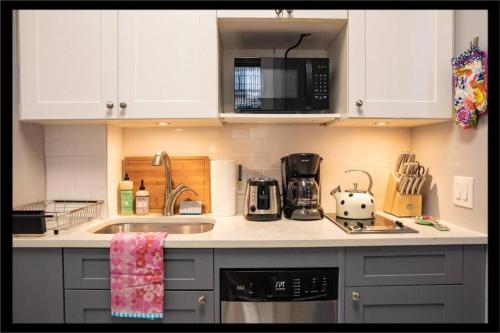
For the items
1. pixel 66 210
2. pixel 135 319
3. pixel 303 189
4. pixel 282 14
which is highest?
pixel 282 14

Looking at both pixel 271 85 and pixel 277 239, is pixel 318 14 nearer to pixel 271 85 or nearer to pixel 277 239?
pixel 271 85

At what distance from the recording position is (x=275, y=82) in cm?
159

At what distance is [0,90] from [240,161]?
1.14m

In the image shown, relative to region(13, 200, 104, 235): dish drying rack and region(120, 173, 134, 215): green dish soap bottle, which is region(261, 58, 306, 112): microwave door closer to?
region(120, 173, 134, 215): green dish soap bottle

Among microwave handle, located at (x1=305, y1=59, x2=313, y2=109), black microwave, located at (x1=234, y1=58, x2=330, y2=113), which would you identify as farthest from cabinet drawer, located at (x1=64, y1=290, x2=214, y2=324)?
microwave handle, located at (x1=305, y1=59, x2=313, y2=109)

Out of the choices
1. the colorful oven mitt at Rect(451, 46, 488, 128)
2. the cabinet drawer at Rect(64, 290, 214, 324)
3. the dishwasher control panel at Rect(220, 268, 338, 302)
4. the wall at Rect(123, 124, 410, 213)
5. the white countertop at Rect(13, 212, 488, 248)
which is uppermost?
the colorful oven mitt at Rect(451, 46, 488, 128)

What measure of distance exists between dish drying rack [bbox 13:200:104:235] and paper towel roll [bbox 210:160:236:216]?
587 millimetres

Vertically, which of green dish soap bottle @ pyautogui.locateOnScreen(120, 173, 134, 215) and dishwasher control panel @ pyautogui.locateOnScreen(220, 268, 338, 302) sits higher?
green dish soap bottle @ pyautogui.locateOnScreen(120, 173, 134, 215)

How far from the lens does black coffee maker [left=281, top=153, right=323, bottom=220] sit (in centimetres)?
167

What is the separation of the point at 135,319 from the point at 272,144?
43.4 inches

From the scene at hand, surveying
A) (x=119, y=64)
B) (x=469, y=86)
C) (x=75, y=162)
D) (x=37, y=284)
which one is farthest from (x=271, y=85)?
(x=37, y=284)

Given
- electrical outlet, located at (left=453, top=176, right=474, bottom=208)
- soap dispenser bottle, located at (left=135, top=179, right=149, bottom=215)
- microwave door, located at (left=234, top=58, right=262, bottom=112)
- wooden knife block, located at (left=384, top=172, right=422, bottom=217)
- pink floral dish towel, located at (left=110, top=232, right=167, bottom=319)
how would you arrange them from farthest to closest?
1. soap dispenser bottle, located at (left=135, top=179, right=149, bottom=215)
2. wooden knife block, located at (left=384, top=172, right=422, bottom=217)
3. microwave door, located at (left=234, top=58, right=262, bottom=112)
4. electrical outlet, located at (left=453, top=176, right=474, bottom=208)
5. pink floral dish towel, located at (left=110, top=232, right=167, bottom=319)

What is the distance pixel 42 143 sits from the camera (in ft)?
5.68

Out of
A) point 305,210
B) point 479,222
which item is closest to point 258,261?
point 305,210
